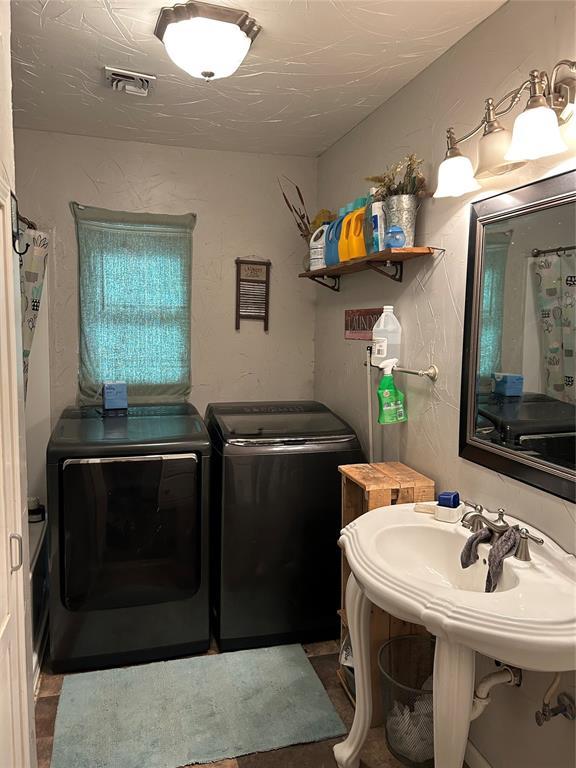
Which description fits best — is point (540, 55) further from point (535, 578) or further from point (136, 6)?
point (535, 578)

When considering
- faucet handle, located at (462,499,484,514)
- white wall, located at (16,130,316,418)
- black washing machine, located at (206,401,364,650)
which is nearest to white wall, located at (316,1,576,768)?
faucet handle, located at (462,499,484,514)

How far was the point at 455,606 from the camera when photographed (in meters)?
1.35

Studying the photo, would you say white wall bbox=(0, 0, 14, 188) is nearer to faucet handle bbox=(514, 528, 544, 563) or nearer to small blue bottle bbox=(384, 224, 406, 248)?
small blue bottle bbox=(384, 224, 406, 248)

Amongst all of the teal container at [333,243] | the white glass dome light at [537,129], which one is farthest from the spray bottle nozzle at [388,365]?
the white glass dome light at [537,129]

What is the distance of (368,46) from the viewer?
2.02 metres

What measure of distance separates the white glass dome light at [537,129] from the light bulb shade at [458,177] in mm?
348

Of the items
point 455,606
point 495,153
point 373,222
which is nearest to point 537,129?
point 495,153

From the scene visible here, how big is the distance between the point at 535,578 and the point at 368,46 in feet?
6.05

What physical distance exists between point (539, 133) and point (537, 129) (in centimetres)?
1

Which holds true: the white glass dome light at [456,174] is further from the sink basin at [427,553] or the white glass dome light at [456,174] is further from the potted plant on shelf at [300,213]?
the potted plant on shelf at [300,213]

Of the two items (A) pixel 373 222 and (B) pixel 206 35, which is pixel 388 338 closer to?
(A) pixel 373 222

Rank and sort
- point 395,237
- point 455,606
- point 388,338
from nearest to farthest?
point 455,606, point 395,237, point 388,338

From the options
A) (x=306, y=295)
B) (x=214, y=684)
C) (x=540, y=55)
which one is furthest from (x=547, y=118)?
(x=214, y=684)

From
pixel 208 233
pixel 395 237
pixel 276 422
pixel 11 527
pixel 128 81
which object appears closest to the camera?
pixel 11 527
